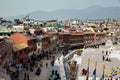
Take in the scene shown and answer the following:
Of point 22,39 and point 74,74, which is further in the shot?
point 22,39

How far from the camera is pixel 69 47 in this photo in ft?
291

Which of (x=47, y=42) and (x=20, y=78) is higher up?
(x=20, y=78)

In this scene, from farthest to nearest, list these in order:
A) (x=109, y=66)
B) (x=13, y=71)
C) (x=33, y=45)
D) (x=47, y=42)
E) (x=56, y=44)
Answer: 1. (x=56, y=44)
2. (x=47, y=42)
3. (x=33, y=45)
4. (x=109, y=66)
5. (x=13, y=71)

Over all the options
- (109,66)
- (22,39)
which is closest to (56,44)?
(22,39)

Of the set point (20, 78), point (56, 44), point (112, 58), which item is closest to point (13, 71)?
point (20, 78)

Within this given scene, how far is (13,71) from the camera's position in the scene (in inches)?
1575

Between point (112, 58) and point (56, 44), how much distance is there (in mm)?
36342

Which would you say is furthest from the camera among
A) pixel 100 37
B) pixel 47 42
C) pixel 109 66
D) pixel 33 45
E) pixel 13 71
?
pixel 100 37

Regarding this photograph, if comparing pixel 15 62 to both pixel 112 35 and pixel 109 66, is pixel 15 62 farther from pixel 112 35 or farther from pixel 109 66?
pixel 112 35

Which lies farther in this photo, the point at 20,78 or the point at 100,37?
the point at 100,37

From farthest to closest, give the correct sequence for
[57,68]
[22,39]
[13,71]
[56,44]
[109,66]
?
[56,44] < [22,39] < [57,68] < [109,66] < [13,71]

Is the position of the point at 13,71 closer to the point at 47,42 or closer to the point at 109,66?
the point at 109,66

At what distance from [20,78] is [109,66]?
9.75 metres

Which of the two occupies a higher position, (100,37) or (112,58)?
(112,58)
